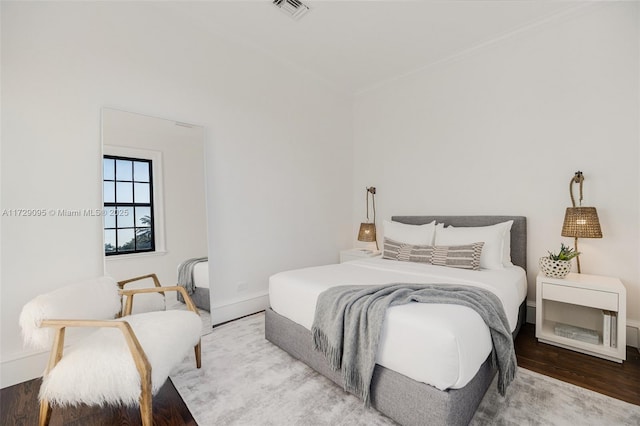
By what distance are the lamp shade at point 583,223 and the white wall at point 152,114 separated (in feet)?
8.77

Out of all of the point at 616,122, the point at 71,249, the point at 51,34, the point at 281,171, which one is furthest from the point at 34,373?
the point at 616,122

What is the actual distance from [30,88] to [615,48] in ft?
15.4

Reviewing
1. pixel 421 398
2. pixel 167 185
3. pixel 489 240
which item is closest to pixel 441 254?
pixel 489 240

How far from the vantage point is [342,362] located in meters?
1.72

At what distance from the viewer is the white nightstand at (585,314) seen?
7.16ft

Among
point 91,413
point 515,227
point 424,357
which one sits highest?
point 515,227

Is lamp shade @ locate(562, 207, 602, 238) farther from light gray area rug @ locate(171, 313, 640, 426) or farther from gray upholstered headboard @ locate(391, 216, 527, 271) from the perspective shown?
light gray area rug @ locate(171, 313, 640, 426)

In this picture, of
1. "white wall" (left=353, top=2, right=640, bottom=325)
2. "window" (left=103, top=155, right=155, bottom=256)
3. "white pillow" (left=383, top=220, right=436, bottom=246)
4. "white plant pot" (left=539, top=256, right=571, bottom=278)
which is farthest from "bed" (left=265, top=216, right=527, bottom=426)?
"window" (left=103, top=155, right=155, bottom=256)

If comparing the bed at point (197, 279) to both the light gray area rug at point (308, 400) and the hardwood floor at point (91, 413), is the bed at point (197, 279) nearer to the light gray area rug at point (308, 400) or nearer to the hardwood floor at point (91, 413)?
the light gray area rug at point (308, 400)

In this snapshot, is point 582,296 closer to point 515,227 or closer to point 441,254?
point 515,227

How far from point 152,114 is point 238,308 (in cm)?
211

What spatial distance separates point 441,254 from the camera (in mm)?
2865

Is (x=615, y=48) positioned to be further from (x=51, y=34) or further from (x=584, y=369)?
(x=51, y=34)

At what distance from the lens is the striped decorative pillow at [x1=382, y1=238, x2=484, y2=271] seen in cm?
270
